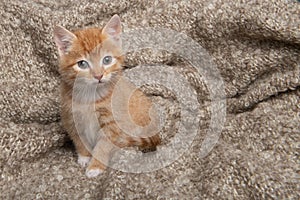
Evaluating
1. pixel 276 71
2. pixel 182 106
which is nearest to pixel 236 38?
pixel 276 71

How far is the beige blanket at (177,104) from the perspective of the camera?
140cm

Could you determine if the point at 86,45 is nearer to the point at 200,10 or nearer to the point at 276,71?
the point at 200,10

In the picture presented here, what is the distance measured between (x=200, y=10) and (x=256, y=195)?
0.82 metres

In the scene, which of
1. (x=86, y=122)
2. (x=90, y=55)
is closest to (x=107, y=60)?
(x=90, y=55)

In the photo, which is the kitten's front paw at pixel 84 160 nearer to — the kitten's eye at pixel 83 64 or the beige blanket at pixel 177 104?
the beige blanket at pixel 177 104

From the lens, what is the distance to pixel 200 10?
1812mm

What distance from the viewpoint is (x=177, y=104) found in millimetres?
1738

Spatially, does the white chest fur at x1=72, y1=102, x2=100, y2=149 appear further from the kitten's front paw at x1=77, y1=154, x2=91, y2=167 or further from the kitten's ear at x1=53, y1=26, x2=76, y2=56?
the kitten's ear at x1=53, y1=26, x2=76, y2=56

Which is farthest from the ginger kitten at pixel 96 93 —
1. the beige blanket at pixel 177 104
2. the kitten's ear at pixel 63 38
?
the beige blanket at pixel 177 104

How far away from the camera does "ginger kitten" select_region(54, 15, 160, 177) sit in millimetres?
1437

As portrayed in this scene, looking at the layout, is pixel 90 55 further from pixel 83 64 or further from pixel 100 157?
pixel 100 157

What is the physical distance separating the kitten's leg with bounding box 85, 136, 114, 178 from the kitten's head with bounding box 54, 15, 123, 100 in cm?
19

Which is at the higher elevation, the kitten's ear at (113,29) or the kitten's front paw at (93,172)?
the kitten's ear at (113,29)

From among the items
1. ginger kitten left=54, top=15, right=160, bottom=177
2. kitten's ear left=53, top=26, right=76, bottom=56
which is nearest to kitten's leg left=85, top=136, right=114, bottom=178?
ginger kitten left=54, top=15, right=160, bottom=177
